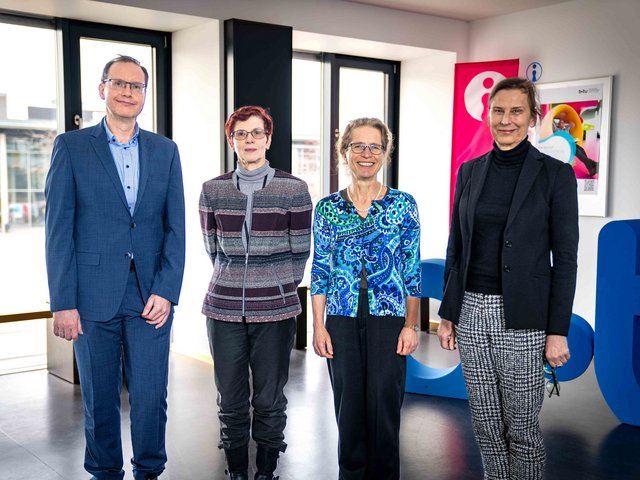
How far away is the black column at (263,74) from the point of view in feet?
17.1

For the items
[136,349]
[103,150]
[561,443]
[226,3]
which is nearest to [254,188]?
[103,150]

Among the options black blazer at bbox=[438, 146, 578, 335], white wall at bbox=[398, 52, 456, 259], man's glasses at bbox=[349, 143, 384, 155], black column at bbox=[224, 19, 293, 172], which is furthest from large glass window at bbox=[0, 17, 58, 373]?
black blazer at bbox=[438, 146, 578, 335]

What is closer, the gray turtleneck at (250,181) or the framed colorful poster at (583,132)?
the gray turtleneck at (250,181)

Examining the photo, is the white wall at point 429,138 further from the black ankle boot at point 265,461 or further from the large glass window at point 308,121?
the black ankle boot at point 265,461

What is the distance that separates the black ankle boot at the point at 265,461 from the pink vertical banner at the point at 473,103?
4054mm

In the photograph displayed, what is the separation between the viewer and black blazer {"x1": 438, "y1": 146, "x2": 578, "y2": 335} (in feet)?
7.98

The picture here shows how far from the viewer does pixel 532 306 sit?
8.02 feet

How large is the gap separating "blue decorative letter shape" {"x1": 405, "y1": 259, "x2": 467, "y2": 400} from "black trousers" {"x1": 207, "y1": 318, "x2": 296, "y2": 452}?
1.83 meters

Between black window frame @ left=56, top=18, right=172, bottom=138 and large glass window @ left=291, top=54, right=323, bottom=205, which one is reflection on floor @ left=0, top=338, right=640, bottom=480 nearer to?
black window frame @ left=56, top=18, right=172, bottom=138

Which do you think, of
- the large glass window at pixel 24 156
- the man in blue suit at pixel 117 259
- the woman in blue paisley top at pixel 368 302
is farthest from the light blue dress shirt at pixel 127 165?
the large glass window at pixel 24 156

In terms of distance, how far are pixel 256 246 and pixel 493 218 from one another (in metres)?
0.96

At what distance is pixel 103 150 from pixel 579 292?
4528 millimetres

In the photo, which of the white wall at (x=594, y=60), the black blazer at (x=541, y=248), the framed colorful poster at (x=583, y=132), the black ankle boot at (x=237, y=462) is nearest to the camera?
the black blazer at (x=541, y=248)

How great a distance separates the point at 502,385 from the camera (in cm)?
255
